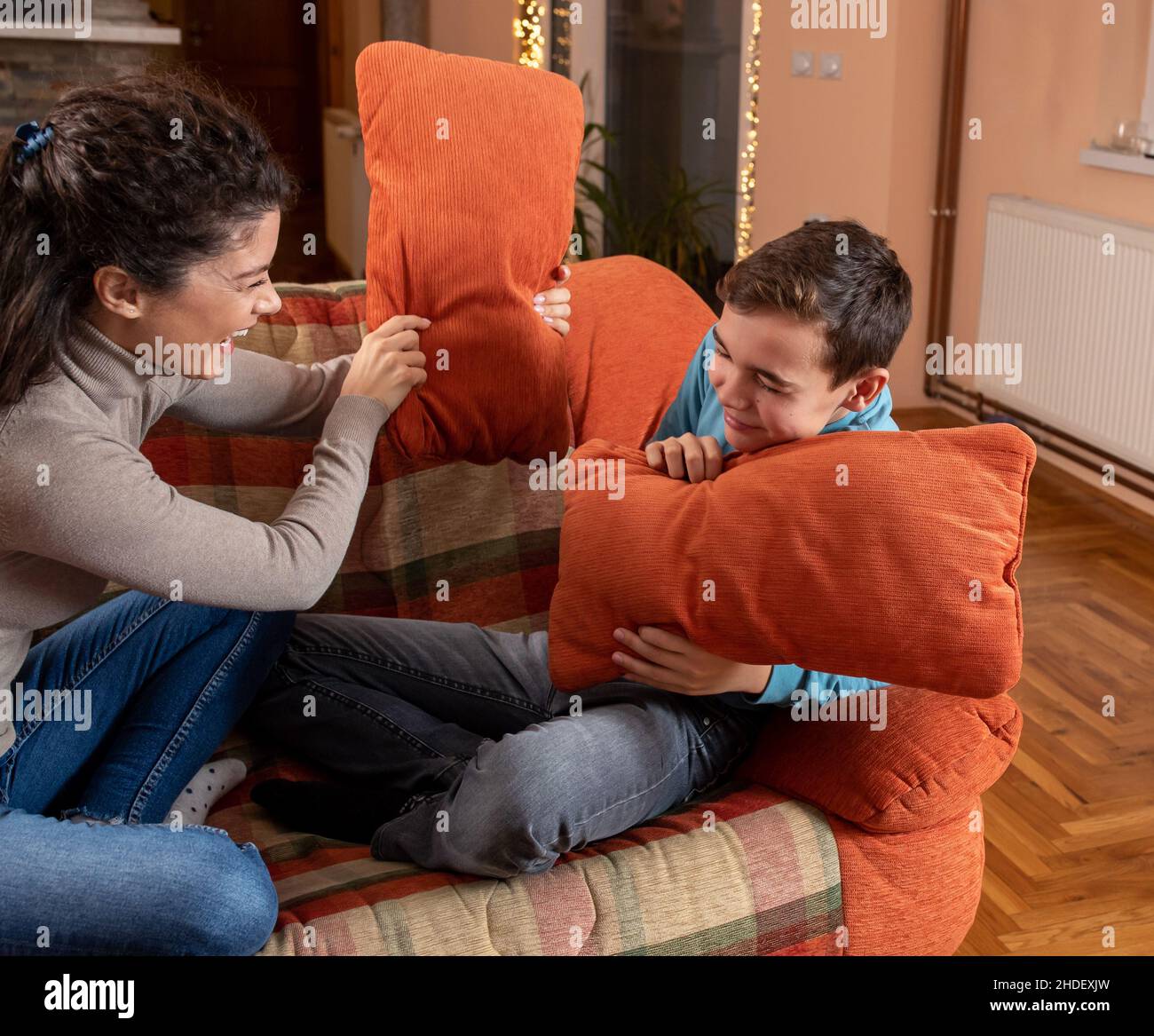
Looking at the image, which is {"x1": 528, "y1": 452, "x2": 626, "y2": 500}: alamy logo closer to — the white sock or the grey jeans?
the grey jeans

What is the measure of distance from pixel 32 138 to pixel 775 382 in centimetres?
75

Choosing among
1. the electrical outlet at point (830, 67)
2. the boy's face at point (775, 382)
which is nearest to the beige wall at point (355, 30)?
the electrical outlet at point (830, 67)

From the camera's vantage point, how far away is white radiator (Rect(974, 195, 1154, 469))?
3166 mm

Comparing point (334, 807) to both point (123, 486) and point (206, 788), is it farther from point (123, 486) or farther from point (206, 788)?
point (123, 486)

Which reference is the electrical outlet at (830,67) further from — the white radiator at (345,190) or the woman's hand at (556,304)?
the woman's hand at (556,304)

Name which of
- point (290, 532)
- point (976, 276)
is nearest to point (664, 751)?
point (290, 532)

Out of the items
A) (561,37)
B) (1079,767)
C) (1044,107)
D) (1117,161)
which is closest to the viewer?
(1079,767)

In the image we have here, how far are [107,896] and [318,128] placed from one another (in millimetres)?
6435

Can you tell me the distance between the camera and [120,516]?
3.76ft

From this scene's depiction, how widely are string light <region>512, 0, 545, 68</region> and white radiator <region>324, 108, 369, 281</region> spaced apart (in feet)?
2.33

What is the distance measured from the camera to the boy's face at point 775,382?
4.09 feet

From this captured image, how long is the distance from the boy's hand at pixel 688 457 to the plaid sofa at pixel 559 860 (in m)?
0.26

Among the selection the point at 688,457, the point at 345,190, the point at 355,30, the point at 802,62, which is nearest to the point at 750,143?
the point at 802,62

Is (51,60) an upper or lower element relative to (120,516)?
upper
